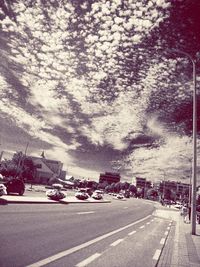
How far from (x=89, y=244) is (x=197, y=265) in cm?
347

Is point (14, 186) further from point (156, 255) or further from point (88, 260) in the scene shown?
point (88, 260)

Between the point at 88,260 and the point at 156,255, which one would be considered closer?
the point at 88,260

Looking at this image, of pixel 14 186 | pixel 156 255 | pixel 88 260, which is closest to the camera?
pixel 88 260

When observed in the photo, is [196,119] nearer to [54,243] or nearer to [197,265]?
[197,265]

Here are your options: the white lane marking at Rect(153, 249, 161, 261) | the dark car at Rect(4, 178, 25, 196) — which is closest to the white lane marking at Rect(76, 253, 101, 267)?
the white lane marking at Rect(153, 249, 161, 261)

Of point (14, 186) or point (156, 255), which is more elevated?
point (14, 186)

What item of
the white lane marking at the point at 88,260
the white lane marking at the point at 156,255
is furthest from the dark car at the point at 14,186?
the white lane marking at the point at 88,260

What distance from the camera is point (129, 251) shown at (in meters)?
8.16

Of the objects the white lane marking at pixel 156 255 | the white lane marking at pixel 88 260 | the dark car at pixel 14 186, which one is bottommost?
the white lane marking at pixel 88 260

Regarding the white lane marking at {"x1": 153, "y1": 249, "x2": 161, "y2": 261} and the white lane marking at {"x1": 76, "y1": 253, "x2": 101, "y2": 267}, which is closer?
the white lane marking at {"x1": 76, "y1": 253, "x2": 101, "y2": 267}

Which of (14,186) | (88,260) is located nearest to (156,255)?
(88,260)

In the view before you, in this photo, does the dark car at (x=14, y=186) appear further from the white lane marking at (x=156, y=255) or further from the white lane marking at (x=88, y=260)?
the white lane marking at (x=88, y=260)

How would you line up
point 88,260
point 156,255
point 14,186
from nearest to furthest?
point 88,260 → point 156,255 → point 14,186

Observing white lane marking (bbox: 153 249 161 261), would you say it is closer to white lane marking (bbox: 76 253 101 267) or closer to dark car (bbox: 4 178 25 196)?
white lane marking (bbox: 76 253 101 267)
